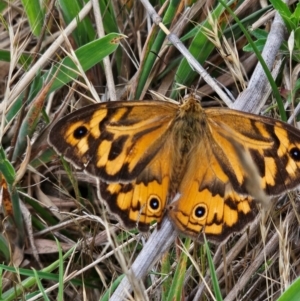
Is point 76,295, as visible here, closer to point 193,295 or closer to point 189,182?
point 193,295

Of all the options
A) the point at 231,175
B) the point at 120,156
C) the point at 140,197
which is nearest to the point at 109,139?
the point at 120,156

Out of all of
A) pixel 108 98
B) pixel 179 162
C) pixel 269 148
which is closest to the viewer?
pixel 269 148

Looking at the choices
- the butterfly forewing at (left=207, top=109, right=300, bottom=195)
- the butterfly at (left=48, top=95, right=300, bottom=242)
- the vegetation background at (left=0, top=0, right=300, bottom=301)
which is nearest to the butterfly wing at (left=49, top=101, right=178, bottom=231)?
the butterfly at (left=48, top=95, right=300, bottom=242)

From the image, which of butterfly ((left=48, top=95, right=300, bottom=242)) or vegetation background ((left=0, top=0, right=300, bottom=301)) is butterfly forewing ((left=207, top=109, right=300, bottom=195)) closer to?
butterfly ((left=48, top=95, right=300, bottom=242))

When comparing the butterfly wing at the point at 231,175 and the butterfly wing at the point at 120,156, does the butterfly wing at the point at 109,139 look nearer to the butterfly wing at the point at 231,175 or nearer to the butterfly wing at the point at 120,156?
the butterfly wing at the point at 120,156

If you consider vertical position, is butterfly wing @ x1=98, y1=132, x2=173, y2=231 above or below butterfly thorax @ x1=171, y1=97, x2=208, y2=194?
below

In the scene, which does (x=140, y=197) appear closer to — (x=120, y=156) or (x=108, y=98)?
(x=120, y=156)
